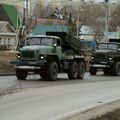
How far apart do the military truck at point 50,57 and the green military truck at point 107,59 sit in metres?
4.62

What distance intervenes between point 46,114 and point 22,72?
1435 centimetres

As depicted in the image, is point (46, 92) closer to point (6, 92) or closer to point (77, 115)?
point (6, 92)

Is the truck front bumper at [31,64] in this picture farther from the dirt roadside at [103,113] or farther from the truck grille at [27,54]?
the dirt roadside at [103,113]

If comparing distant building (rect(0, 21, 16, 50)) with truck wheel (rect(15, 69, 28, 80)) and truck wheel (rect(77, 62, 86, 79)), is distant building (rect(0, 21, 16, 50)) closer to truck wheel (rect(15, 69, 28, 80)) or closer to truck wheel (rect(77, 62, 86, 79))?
truck wheel (rect(77, 62, 86, 79))

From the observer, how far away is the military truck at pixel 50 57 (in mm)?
27344

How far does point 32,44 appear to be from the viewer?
28641 millimetres

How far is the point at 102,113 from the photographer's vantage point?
1407 centimetres

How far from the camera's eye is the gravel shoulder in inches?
509

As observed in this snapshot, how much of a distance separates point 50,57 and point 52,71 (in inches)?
32.9

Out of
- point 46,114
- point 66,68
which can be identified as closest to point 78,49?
point 66,68

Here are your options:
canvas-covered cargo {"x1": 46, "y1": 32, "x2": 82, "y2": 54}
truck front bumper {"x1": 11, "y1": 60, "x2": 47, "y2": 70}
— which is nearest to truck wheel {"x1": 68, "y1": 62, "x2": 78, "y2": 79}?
canvas-covered cargo {"x1": 46, "y1": 32, "x2": 82, "y2": 54}

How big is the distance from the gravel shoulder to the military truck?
430 inches

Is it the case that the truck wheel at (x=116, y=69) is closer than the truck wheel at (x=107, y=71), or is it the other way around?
the truck wheel at (x=116, y=69)

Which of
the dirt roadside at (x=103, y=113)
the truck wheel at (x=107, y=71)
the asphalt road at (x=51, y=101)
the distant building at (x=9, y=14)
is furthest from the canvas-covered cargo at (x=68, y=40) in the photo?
the distant building at (x=9, y=14)
